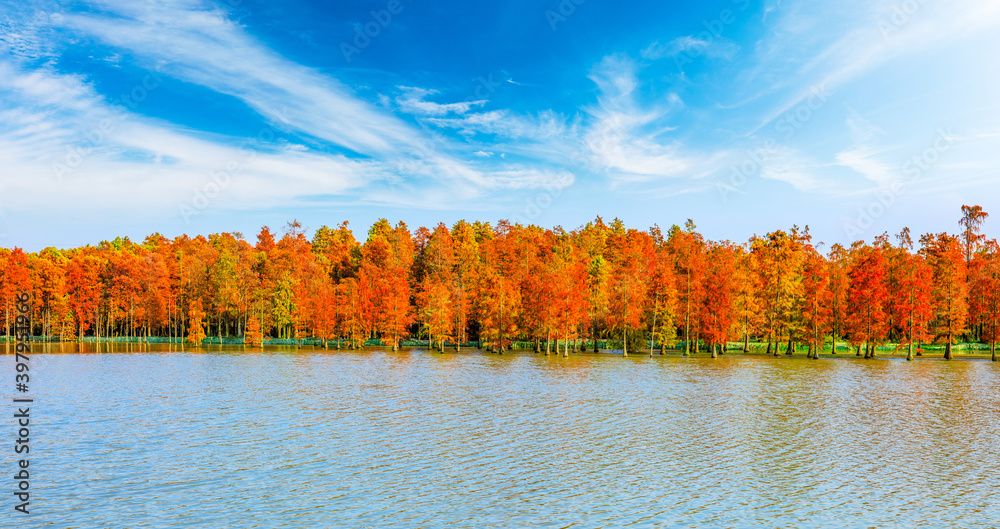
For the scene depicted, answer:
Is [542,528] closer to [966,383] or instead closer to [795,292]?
[966,383]

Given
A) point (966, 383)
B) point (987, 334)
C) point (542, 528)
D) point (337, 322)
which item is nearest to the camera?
point (542, 528)

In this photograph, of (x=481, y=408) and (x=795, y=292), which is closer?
(x=481, y=408)

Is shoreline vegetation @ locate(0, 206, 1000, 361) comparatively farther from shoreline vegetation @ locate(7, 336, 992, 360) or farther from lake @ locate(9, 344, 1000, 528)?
lake @ locate(9, 344, 1000, 528)

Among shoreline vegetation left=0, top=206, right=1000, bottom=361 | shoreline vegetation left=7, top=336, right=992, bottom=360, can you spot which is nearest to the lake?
shoreline vegetation left=0, top=206, right=1000, bottom=361

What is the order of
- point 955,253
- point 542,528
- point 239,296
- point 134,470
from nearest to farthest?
point 542,528, point 134,470, point 955,253, point 239,296

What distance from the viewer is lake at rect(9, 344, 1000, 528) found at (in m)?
16.5

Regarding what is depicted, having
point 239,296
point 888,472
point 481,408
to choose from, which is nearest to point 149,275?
point 239,296

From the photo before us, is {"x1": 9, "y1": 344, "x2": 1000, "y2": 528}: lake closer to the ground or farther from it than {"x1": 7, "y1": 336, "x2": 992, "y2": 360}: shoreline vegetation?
farther from it

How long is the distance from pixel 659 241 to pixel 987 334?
2440 inches

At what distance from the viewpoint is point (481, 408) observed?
3403cm

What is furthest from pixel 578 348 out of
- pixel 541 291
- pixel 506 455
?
pixel 506 455

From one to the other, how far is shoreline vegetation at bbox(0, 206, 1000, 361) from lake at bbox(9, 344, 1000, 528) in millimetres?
36251

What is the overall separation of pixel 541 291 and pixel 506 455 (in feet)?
190

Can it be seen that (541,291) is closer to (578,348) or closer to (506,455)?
(578,348)
